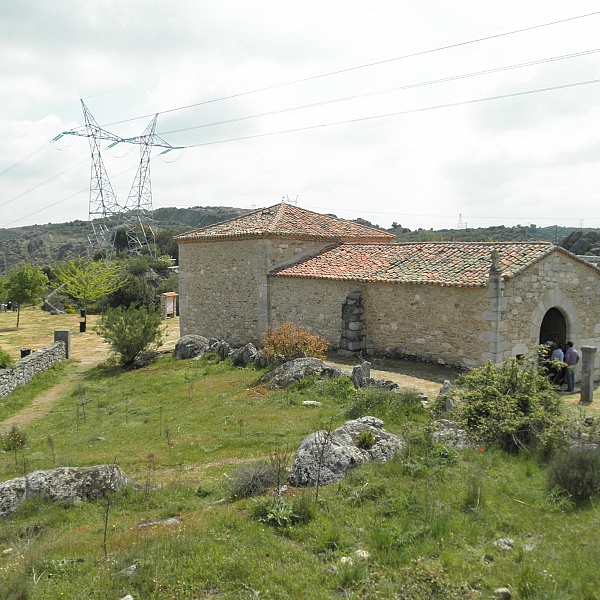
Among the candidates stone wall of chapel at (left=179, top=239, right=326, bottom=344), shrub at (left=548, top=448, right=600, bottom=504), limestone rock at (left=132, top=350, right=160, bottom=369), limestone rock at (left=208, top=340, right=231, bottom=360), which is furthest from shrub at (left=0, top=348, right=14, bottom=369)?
shrub at (left=548, top=448, right=600, bottom=504)

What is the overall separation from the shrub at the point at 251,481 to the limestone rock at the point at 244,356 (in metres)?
9.59

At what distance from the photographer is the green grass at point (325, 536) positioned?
455 cm

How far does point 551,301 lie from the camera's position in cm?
1455

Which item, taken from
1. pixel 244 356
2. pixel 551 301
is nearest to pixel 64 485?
pixel 244 356

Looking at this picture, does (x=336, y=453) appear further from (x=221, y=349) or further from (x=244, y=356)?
(x=221, y=349)

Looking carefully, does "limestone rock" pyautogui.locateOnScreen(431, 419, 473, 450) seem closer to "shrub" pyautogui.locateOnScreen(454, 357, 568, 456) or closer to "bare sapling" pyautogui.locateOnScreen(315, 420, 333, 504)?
"shrub" pyautogui.locateOnScreen(454, 357, 568, 456)

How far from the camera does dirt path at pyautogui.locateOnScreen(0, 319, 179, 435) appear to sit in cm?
1387

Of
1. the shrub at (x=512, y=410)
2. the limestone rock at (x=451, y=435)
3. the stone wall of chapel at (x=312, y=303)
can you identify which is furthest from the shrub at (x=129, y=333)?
the limestone rock at (x=451, y=435)

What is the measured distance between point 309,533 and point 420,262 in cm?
1172

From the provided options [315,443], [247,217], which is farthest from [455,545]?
[247,217]

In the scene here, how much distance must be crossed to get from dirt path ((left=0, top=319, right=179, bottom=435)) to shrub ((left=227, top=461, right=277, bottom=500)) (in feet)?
24.9

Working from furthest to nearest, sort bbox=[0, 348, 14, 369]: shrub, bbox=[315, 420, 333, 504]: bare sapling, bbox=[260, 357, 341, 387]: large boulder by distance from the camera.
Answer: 1. bbox=[0, 348, 14, 369]: shrub
2. bbox=[260, 357, 341, 387]: large boulder
3. bbox=[315, 420, 333, 504]: bare sapling

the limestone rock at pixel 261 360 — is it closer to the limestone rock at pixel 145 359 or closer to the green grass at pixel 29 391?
the limestone rock at pixel 145 359

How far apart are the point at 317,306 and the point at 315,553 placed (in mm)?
12856
